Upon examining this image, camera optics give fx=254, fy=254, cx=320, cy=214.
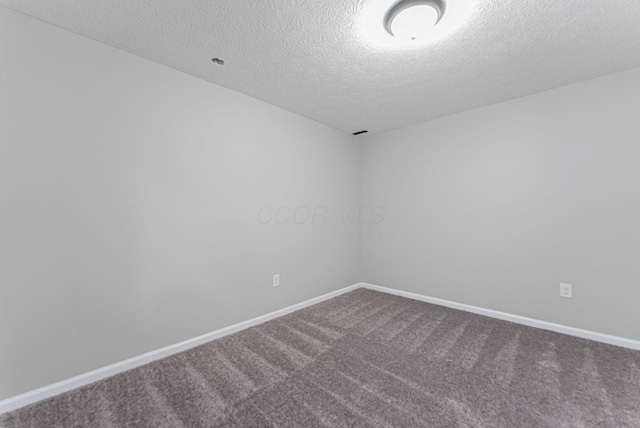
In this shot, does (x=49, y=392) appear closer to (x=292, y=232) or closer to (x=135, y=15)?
(x=292, y=232)

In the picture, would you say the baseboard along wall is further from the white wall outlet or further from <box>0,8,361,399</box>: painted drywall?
the white wall outlet

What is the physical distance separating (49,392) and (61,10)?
2337mm

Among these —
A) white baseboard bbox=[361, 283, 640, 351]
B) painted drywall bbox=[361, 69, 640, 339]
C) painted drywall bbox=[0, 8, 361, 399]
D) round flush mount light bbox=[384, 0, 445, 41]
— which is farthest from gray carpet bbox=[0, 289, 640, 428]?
round flush mount light bbox=[384, 0, 445, 41]

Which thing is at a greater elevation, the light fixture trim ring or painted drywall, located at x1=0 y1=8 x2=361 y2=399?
the light fixture trim ring

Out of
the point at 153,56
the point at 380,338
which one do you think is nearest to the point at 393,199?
the point at 380,338

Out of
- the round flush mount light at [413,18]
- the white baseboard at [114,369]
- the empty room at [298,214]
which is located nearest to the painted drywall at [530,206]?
the empty room at [298,214]

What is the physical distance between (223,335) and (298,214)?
1506mm

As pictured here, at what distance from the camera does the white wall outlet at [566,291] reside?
2.40m

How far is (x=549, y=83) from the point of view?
2.35 meters

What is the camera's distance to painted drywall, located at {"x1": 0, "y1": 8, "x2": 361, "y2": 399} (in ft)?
5.06

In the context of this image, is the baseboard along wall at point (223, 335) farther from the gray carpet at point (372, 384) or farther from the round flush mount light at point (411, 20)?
the round flush mount light at point (411, 20)

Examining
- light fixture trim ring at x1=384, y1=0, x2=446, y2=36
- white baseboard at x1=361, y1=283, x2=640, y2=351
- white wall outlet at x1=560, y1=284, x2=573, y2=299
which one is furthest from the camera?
white wall outlet at x1=560, y1=284, x2=573, y2=299

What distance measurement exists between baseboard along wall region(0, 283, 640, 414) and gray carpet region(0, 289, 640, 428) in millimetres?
64

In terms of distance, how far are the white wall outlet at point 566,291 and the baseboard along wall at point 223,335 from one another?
29 centimetres
